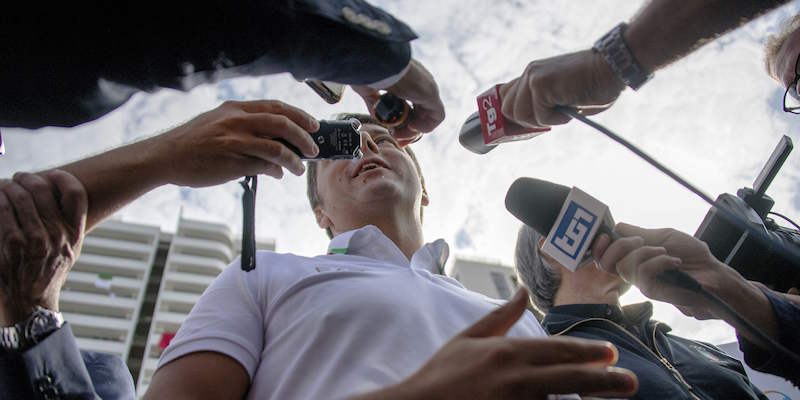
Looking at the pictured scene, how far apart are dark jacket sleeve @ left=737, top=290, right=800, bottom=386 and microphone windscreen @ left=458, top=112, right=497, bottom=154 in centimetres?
117

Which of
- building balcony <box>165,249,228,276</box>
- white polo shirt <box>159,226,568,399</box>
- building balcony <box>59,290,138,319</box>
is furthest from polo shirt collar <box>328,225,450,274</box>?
building balcony <box>59,290,138,319</box>

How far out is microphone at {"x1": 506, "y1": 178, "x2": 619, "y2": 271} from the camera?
1.52 meters

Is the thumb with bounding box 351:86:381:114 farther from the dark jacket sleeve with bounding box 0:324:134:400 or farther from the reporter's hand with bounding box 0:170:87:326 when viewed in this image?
the dark jacket sleeve with bounding box 0:324:134:400

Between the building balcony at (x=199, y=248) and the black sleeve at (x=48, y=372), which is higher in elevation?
the black sleeve at (x=48, y=372)

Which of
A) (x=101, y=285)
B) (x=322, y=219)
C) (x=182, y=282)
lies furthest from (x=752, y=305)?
(x=101, y=285)

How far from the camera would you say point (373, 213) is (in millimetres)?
2463

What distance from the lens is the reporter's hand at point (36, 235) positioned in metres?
0.90

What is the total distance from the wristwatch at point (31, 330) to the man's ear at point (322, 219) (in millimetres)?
1751

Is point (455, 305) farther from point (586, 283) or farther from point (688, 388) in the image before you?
point (586, 283)

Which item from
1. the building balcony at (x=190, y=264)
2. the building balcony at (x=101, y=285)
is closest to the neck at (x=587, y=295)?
the building balcony at (x=190, y=264)

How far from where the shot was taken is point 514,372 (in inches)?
28.9

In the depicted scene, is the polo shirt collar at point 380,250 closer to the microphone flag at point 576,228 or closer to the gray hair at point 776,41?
the microphone flag at point 576,228

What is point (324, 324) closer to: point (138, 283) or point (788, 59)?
point (788, 59)

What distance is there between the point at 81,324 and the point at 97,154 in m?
46.5
